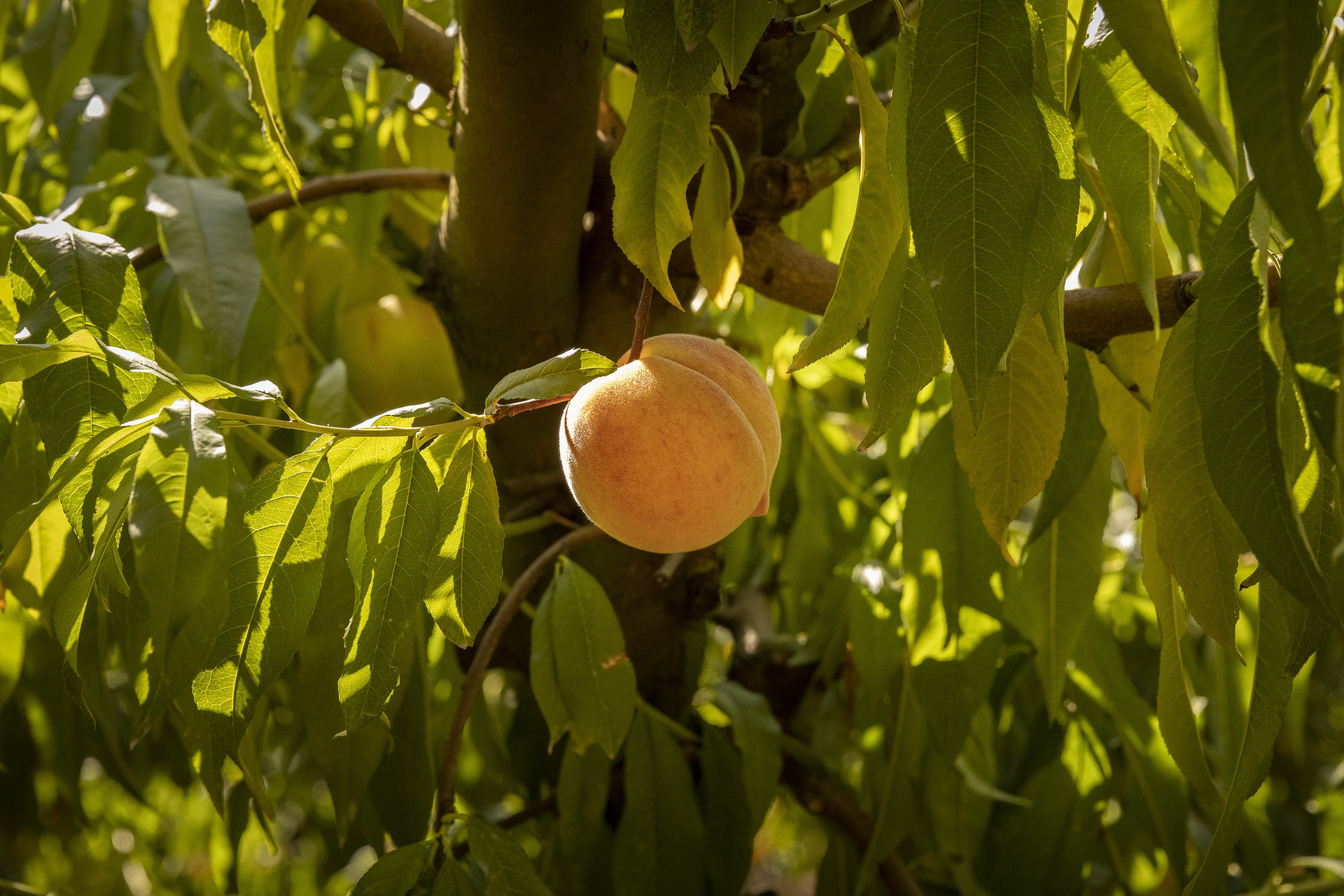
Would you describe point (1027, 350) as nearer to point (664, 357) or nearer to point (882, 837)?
point (664, 357)

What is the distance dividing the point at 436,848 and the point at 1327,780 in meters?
1.25

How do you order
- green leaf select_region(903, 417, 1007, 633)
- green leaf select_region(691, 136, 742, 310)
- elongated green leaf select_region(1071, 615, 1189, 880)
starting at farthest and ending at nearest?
elongated green leaf select_region(1071, 615, 1189, 880) → green leaf select_region(903, 417, 1007, 633) → green leaf select_region(691, 136, 742, 310)

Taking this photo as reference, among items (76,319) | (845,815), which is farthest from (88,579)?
(845,815)

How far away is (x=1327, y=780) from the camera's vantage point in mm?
1299

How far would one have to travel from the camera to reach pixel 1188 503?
0.37 meters

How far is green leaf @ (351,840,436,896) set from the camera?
1.67 feet

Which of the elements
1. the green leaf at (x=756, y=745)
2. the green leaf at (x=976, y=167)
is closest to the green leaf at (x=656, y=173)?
the green leaf at (x=976, y=167)

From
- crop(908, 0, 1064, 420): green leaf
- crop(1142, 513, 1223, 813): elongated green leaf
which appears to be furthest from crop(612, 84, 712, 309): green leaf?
crop(1142, 513, 1223, 813): elongated green leaf

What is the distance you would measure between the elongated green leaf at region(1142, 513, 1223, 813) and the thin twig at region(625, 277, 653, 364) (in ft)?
0.76

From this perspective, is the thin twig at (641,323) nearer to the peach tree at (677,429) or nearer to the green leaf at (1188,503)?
the peach tree at (677,429)

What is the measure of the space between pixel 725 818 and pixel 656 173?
21.0 inches

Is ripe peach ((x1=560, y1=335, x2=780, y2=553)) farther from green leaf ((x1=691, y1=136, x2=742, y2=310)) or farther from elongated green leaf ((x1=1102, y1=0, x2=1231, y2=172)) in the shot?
elongated green leaf ((x1=1102, y1=0, x2=1231, y2=172))

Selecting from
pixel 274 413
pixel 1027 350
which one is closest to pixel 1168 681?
pixel 1027 350

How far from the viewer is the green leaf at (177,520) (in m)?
0.29
